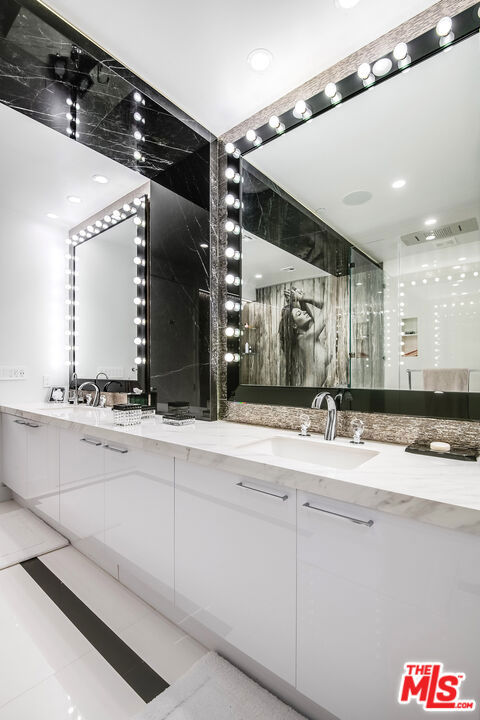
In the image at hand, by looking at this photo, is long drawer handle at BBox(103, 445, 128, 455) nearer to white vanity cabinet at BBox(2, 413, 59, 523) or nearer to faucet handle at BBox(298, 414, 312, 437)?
white vanity cabinet at BBox(2, 413, 59, 523)

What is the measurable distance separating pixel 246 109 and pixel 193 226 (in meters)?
0.70

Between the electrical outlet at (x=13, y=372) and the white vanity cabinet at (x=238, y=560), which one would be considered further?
the electrical outlet at (x=13, y=372)

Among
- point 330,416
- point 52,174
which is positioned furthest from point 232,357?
point 52,174

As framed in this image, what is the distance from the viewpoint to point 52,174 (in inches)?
99.1

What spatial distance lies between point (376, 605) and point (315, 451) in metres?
0.69

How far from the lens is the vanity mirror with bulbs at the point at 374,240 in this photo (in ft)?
4.46

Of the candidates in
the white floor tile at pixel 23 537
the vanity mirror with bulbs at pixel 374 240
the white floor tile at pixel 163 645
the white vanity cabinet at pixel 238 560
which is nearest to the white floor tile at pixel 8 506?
the white floor tile at pixel 23 537

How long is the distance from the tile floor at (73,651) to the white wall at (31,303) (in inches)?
67.3

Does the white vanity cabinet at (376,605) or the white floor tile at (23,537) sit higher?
the white vanity cabinet at (376,605)

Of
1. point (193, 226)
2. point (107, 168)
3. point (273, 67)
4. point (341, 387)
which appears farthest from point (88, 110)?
point (341, 387)

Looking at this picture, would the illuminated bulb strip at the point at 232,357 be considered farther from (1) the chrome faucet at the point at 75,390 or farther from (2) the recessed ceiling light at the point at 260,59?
(1) the chrome faucet at the point at 75,390

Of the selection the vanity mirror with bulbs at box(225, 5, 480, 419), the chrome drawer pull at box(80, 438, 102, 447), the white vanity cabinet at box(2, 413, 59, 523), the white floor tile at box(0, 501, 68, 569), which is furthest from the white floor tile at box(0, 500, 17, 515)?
the vanity mirror with bulbs at box(225, 5, 480, 419)

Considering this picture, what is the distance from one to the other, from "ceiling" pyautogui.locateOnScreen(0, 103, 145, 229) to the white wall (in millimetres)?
158

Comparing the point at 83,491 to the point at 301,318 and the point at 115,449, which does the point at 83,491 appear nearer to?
the point at 115,449
